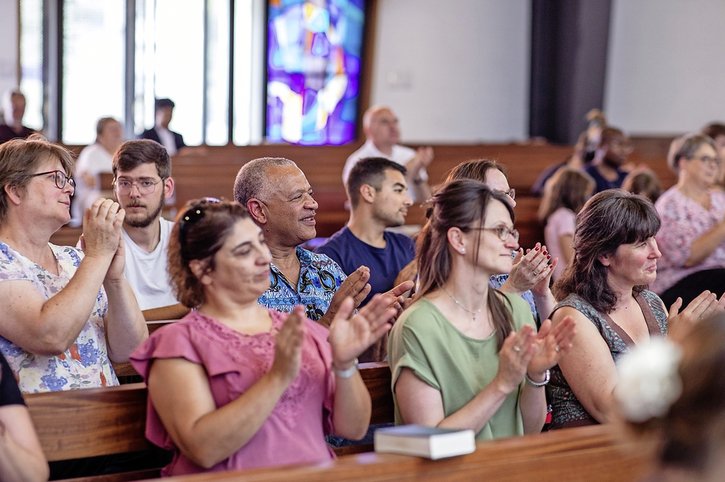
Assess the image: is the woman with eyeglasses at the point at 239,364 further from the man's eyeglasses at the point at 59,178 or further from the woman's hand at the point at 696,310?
the woman's hand at the point at 696,310

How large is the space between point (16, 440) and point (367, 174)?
2.65m

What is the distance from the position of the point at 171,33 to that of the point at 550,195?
6659 millimetres

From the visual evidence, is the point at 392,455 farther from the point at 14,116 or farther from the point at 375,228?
the point at 14,116

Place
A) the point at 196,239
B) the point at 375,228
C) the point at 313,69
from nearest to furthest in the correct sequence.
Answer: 1. the point at 196,239
2. the point at 375,228
3. the point at 313,69

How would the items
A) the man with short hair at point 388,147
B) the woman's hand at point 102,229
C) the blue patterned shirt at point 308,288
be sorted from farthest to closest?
the man with short hair at point 388,147 → the blue patterned shirt at point 308,288 → the woman's hand at point 102,229

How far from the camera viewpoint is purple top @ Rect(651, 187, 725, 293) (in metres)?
5.20

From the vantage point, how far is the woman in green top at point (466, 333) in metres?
2.54

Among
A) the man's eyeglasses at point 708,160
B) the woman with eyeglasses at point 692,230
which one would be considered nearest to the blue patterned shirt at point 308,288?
the woman with eyeglasses at point 692,230

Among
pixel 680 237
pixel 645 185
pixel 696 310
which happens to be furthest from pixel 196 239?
pixel 645 185

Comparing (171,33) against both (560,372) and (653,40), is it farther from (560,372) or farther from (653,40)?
(560,372)

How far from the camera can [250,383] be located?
228 cm

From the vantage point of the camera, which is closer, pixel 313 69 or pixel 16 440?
pixel 16 440

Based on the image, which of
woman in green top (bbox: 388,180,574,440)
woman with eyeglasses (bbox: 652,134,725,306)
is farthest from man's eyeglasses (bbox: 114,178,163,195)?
woman with eyeglasses (bbox: 652,134,725,306)

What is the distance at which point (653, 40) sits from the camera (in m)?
12.2
